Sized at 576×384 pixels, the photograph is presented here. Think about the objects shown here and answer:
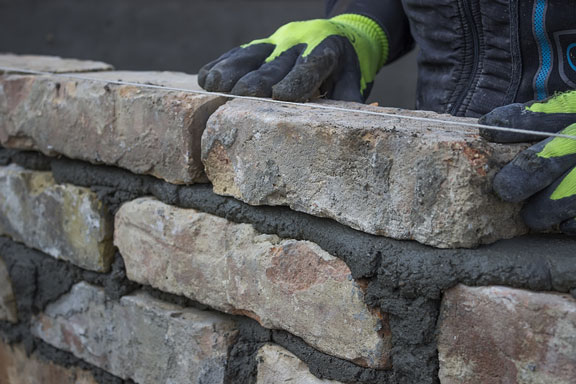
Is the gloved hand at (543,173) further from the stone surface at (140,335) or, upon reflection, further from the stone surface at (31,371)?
the stone surface at (31,371)

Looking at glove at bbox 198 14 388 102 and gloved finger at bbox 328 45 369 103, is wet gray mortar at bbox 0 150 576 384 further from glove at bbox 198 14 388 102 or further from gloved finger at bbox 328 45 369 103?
gloved finger at bbox 328 45 369 103

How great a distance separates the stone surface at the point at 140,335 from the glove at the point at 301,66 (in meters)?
0.60

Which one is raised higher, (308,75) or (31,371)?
(308,75)

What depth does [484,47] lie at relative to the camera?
1.79 meters

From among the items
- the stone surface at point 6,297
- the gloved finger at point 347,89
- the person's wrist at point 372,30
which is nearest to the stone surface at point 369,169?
the gloved finger at point 347,89

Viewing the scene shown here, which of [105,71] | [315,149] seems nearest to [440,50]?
[315,149]

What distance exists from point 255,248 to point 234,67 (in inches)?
19.5

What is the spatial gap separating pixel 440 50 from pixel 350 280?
837 mm

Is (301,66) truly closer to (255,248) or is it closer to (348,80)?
(348,80)

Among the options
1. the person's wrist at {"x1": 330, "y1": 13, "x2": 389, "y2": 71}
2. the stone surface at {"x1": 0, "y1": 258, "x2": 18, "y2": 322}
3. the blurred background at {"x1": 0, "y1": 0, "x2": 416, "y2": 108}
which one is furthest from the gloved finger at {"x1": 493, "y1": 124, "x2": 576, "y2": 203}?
the blurred background at {"x1": 0, "y1": 0, "x2": 416, "y2": 108}

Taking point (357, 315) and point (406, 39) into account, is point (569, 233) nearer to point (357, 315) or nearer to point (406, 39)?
point (357, 315)

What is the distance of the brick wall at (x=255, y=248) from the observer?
1.25m

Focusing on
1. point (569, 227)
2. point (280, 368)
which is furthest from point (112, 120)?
point (569, 227)

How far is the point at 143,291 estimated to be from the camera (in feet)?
6.42
